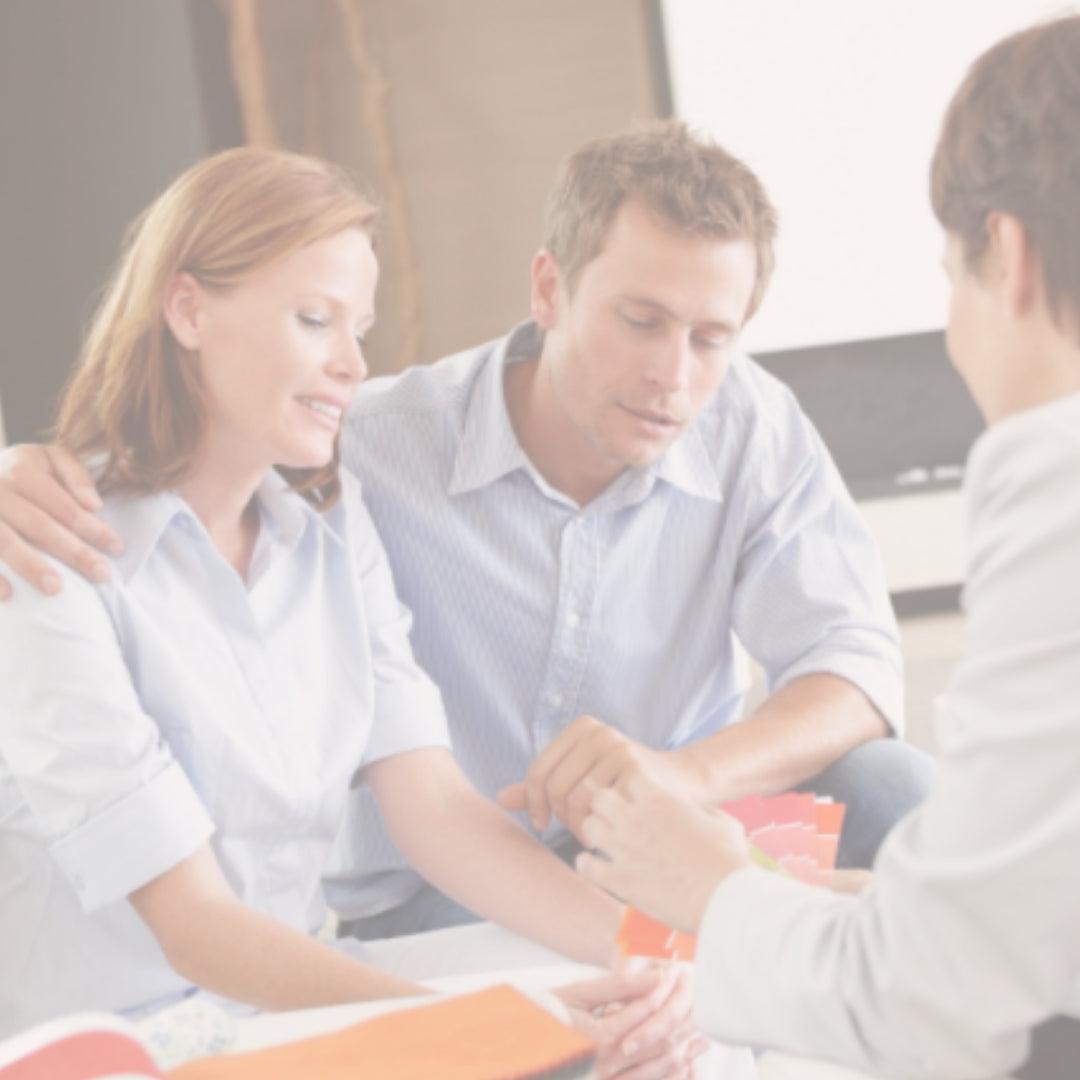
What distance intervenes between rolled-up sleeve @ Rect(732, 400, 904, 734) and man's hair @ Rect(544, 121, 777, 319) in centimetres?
21

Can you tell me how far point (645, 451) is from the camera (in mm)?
2014

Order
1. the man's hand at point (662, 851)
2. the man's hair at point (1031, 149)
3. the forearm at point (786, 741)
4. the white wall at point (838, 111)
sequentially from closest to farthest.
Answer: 1. the man's hair at point (1031, 149)
2. the man's hand at point (662, 851)
3. the forearm at point (786, 741)
4. the white wall at point (838, 111)

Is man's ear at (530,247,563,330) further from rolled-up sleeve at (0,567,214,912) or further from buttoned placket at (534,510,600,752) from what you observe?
rolled-up sleeve at (0,567,214,912)

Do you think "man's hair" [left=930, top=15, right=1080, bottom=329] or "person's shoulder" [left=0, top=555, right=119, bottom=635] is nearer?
"man's hair" [left=930, top=15, right=1080, bottom=329]

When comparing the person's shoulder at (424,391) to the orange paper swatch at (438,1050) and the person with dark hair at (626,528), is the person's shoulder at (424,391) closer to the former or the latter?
the person with dark hair at (626,528)

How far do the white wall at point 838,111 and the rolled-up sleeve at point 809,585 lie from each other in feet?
9.11

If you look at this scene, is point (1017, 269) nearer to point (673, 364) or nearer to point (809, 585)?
point (673, 364)

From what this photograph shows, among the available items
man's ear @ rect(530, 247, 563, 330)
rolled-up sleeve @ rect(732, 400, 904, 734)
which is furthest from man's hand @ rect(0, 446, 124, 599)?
rolled-up sleeve @ rect(732, 400, 904, 734)

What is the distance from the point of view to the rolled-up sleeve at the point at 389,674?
1.75 meters

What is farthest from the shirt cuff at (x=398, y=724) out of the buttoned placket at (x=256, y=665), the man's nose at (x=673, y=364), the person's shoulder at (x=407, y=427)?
the man's nose at (x=673, y=364)

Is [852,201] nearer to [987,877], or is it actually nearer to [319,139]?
[319,139]

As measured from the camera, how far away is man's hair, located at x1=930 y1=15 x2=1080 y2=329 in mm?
974

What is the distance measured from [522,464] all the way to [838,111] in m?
3.11

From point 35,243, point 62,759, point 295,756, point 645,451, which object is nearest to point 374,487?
point 645,451
